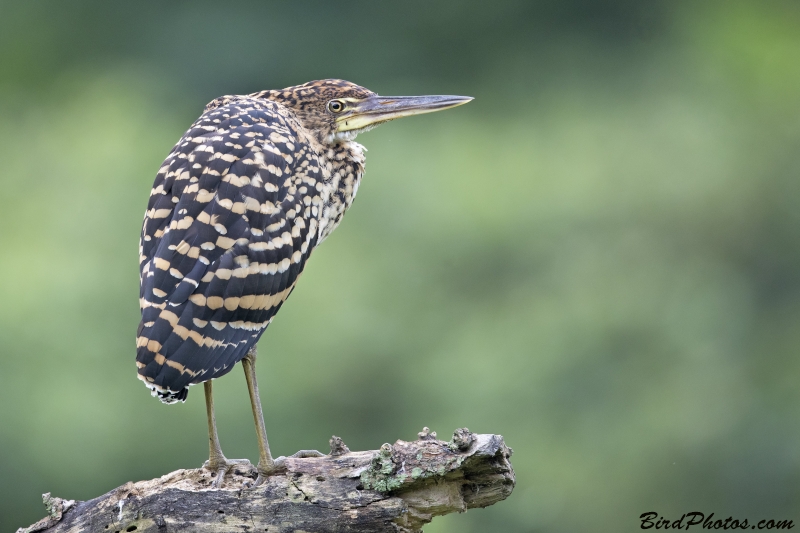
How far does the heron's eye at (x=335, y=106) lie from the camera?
4398mm

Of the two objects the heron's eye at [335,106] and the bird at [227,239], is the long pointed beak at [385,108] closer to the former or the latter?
the heron's eye at [335,106]

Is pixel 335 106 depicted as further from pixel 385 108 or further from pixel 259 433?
pixel 259 433

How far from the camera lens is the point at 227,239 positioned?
11.7 feet

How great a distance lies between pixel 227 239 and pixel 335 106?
1100 millimetres

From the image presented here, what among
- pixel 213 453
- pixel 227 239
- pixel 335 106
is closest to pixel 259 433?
pixel 213 453

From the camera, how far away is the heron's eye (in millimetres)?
4398

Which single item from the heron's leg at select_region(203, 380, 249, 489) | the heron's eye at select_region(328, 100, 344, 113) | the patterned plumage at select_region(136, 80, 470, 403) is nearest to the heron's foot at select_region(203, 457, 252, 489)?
the heron's leg at select_region(203, 380, 249, 489)

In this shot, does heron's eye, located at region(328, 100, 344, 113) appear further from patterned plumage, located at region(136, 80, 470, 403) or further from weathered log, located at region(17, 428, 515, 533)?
weathered log, located at region(17, 428, 515, 533)

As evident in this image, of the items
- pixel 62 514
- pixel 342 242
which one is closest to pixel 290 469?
pixel 62 514

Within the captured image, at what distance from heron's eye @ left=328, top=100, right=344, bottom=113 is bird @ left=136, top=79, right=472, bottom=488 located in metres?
0.16

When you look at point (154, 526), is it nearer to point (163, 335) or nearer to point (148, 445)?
point (163, 335)

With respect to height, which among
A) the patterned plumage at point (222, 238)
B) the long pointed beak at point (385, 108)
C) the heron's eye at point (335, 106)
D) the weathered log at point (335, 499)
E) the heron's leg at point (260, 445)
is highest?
the heron's eye at point (335, 106)

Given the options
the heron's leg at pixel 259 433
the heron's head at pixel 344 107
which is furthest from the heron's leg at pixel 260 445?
the heron's head at pixel 344 107

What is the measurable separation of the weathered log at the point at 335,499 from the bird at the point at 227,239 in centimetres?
16
